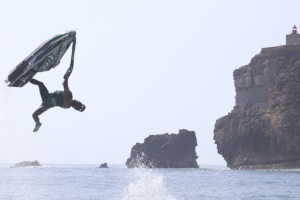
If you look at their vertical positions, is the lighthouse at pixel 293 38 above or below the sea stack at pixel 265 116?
above

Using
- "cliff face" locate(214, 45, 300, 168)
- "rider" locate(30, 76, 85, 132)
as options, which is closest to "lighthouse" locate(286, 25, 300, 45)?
"cliff face" locate(214, 45, 300, 168)

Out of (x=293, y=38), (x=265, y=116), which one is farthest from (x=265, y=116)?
(x=293, y=38)

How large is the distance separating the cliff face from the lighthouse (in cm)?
470

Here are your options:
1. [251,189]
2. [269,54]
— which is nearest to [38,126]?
[251,189]

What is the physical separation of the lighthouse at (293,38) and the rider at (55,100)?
145076 mm

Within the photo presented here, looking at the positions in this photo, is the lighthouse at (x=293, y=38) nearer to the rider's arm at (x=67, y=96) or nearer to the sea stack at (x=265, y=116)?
the sea stack at (x=265, y=116)

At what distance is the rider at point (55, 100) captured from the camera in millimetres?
19922

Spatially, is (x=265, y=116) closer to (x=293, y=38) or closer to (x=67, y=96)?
(x=293, y=38)

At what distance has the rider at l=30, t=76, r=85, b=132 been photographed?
1992 centimetres

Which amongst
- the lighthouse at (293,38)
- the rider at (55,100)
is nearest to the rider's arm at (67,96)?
the rider at (55,100)

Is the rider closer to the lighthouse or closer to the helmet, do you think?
the helmet

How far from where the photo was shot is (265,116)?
15250 centimetres

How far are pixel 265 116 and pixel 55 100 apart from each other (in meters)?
135

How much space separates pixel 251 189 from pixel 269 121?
67392 mm
